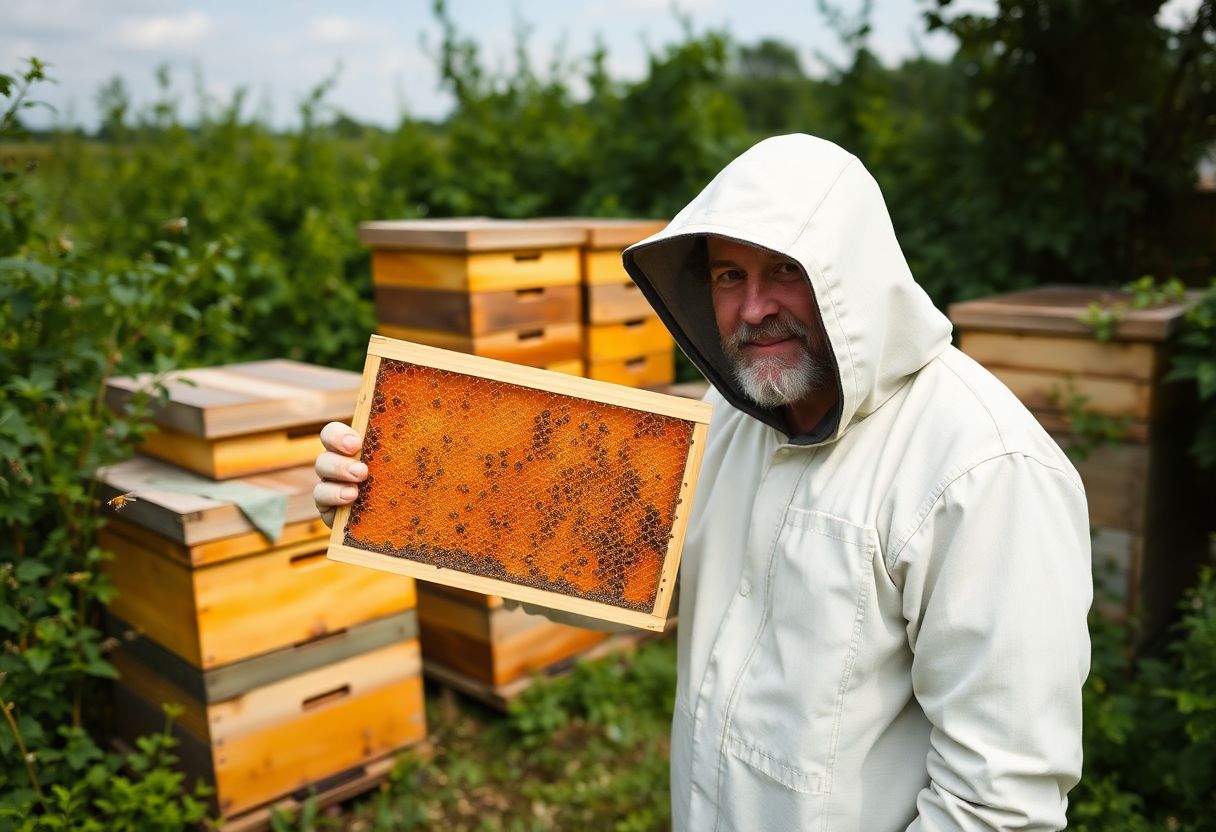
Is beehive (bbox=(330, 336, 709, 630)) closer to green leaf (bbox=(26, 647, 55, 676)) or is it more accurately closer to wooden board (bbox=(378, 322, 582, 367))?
green leaf (bbox=(26, 647, 55, 676))

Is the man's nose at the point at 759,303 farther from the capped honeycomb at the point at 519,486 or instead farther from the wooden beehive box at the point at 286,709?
the wooden beehive box at the point at 286,709

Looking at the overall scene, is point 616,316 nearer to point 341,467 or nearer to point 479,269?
point 479,269

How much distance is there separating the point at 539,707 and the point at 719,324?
2500 millimetres

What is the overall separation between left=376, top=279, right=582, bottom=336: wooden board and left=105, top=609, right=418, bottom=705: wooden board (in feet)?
3.63

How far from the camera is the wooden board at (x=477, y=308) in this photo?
3615mm

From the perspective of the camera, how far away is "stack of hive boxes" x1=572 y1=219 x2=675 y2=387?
4008 millimetres

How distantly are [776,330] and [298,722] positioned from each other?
2.26m

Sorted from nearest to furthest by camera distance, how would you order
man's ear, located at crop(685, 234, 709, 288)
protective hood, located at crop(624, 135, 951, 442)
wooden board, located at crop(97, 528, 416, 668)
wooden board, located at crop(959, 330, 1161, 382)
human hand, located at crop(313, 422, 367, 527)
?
protective hood, located at crop(624, 135, 951, 442) → human hand, located at crop(313, 422, 367, 527) → man's ear, located at crop(685, 234, 709, 288) → wooden board, located at crop(97, 528, 416, 668) → wooden board, located at crop(959, 330, 1161, 382)

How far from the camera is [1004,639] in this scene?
1.42 m

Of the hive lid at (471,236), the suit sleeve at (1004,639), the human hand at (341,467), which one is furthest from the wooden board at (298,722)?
the suit sleeve at (1004,639)

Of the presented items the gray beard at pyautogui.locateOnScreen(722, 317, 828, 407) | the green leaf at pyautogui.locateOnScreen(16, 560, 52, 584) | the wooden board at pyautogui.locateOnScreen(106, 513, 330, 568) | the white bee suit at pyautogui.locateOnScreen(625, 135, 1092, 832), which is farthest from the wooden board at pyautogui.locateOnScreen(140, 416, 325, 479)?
the gray beard at pyautogui.locateOnScreen(722, 317, 828, 407)

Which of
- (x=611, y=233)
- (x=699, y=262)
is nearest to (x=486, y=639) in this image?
(x=611, y=233)

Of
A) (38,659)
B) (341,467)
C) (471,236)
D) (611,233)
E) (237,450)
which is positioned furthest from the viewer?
(611,233)

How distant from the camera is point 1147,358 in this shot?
129 inches
